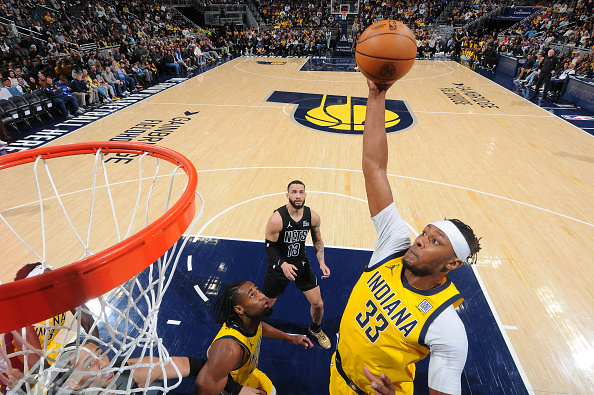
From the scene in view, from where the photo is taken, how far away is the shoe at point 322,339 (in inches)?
134

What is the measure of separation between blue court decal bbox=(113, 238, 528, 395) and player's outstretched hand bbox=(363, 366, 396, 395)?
163 centimetres

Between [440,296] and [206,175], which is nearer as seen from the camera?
[440,296]

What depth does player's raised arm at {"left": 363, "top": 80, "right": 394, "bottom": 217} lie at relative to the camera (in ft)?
6.01

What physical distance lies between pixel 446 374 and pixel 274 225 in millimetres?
2057

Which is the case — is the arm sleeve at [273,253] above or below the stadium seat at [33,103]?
below

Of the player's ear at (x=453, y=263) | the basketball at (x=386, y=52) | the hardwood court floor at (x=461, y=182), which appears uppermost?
the basketball at (x=386, y=52)

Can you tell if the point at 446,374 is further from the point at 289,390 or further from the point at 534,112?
the point at 534,112

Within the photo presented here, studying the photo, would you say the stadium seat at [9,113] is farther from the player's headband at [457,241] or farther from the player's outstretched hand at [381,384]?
the player's headband at [457,241]

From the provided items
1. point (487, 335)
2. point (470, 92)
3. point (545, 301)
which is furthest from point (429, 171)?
point (470, 92)

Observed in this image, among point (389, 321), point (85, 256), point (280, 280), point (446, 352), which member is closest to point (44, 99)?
point (85, 256)

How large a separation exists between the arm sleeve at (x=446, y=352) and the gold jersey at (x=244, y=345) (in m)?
1.23

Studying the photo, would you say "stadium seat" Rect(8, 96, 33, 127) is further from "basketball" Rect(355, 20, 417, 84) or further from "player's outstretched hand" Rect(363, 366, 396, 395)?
"player's outstretched hand" Rect(363, 366, 396, 395)

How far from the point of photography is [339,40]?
80.2 feet

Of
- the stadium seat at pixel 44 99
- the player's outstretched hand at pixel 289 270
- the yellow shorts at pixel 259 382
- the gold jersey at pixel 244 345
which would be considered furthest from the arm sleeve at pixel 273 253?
the stadium seat at pixel 44 99
